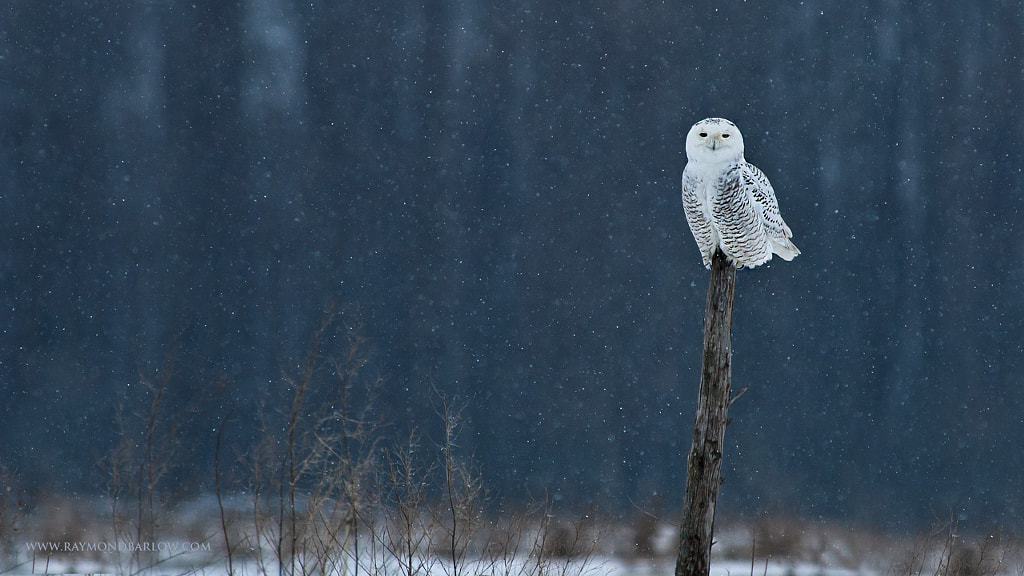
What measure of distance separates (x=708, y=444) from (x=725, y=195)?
1.36 m

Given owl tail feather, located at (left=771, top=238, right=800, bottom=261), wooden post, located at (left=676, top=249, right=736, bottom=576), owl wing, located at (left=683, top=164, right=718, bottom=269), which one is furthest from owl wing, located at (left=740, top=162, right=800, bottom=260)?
wooden post, located at (left=676, top=249, right=736, bottom=576)

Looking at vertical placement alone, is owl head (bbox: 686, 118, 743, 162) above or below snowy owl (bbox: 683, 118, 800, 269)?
above

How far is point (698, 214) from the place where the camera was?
4.22 meters

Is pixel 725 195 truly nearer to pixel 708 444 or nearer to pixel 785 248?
pixel 785 248

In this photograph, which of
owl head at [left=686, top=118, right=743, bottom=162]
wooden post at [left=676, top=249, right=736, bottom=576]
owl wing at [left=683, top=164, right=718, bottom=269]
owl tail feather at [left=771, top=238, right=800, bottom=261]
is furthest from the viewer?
owl tail feather at [left=771, top=238, right=800, bottom=261]

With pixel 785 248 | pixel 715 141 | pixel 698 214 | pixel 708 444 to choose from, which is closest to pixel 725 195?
pixel 698 214

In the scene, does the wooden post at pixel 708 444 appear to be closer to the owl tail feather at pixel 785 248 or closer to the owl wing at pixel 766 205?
the owl wing at pixel 766 205

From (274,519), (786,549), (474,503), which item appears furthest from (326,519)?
(786,549)

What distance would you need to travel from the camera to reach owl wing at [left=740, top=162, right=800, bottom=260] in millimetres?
4199

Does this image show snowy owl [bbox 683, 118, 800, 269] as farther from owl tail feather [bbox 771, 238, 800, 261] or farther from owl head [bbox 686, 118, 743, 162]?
owl tail feather [bbox 771, 238, 800, 261]

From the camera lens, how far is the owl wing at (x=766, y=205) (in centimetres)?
420

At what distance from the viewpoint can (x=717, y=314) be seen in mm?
3863

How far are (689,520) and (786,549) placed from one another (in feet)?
A: 26.2

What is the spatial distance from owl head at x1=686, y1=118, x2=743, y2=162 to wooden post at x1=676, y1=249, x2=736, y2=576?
2.38 feet
